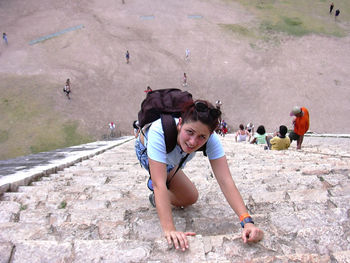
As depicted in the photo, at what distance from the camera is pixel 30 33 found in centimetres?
2734

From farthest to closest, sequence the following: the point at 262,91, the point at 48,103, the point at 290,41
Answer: the point at 290,41 < the point at 262,91 < the point at 48,103

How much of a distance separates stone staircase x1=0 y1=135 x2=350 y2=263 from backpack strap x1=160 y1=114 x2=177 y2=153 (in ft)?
2.30

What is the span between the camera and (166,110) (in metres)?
2.38

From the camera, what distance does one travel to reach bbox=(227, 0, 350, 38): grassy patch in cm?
2811

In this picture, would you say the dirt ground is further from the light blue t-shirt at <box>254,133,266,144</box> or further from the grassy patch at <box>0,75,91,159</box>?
the light blue t-shirt at <box>254,133,266,144</box>

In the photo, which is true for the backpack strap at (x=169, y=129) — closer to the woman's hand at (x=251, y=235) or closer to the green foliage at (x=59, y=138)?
the woman's hand at (x=251, y=235)

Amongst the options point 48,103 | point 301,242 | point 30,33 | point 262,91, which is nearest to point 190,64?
point 262,91

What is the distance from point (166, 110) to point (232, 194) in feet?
2.75

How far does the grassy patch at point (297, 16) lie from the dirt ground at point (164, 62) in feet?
3.89

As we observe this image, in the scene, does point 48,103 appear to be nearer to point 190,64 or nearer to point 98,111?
point 98,111

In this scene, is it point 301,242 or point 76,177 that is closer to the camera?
point 301,242

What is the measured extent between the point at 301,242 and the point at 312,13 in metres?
34.1

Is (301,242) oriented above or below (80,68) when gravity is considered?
above

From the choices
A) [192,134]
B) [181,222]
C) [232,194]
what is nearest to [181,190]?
[181,222]
